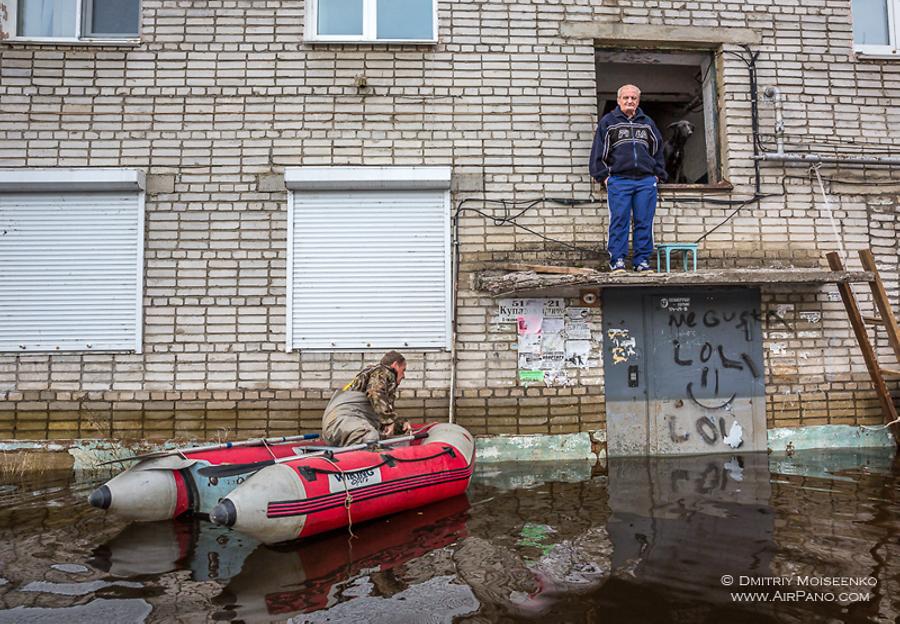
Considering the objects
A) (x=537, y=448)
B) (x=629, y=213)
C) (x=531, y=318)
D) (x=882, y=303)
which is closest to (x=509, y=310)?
(x=531, y=318)

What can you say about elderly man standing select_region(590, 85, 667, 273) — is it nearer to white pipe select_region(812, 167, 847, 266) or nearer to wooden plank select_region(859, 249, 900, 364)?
white pipe select_region(812, 167, 847, 266)

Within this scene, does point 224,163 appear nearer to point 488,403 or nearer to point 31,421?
point 31,421

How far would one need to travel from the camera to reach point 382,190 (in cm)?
656

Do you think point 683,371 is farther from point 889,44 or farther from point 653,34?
point 889,44

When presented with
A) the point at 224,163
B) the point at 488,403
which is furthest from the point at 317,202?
the point at 488,403

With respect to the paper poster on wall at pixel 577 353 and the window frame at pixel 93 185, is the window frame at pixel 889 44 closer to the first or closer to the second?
the paper poster on wall at pixel 577 353

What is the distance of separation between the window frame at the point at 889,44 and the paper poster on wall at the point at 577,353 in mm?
4772

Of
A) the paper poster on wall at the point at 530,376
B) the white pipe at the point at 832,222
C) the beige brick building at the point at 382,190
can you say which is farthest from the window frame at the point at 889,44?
the paper poster on wall at the point at 530,376

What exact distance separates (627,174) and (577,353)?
1.93 metres

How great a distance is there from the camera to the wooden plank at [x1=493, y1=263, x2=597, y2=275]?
5949 millimetres

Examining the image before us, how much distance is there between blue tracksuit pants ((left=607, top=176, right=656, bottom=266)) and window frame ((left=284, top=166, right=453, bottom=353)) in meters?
1.73

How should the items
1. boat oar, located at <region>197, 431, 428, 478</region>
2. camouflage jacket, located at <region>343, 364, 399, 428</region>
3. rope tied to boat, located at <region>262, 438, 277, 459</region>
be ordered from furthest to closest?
1. camouflage jacket, located at <region>343, 364, 399, 428</region>
2. rope tied to boat, located at <region>262, 438, 277, 459</region>
3. boat oar, located at <region>197, 431, 428, 478</region>

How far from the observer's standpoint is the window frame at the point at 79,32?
650cm

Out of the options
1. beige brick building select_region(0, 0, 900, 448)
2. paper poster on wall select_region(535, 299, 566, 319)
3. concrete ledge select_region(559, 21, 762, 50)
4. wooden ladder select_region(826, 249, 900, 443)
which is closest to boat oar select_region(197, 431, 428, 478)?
beige brick building select_region(0, 0, 900, 448)
